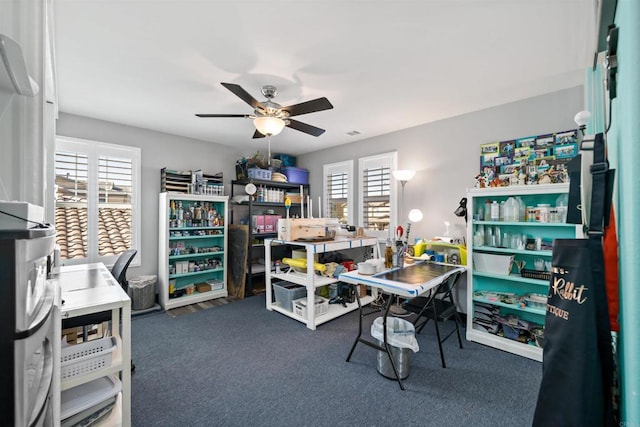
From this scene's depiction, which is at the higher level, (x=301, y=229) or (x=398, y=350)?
(x=301, y=229)

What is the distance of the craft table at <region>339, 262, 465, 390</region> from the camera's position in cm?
197

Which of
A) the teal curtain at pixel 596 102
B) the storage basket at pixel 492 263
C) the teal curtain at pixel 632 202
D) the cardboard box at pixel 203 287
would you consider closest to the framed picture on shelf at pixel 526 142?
the storage basket at pixel 492 263

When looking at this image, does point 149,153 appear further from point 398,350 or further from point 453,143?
point 453,143

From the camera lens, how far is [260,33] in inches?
72.8

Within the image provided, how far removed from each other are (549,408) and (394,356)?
1496 mm

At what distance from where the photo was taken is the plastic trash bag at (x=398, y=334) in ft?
6.90

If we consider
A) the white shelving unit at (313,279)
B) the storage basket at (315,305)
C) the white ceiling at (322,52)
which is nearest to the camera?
the white ceiling at (322,52)

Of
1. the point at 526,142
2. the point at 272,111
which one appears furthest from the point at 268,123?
the point at 526,142

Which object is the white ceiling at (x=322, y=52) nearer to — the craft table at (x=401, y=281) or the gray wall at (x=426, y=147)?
the gray wall at (x=426, y=147)

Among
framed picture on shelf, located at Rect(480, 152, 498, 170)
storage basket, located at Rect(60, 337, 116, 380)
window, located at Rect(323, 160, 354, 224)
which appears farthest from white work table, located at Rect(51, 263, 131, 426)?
framed picture on shelf, located at Rect(480, 152, 498, 170)

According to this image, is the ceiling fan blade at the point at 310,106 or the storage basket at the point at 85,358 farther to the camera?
the ceiling fan blade at the point at 310,106

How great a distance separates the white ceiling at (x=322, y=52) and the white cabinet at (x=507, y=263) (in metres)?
1.06

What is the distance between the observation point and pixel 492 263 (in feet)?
8.75

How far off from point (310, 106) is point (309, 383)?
2.24m
